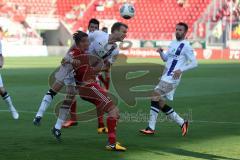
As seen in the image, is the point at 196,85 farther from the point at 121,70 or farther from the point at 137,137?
the point at 137,137

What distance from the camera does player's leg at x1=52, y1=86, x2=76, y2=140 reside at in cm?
1064

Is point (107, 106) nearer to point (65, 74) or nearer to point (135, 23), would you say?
point (65, 74)

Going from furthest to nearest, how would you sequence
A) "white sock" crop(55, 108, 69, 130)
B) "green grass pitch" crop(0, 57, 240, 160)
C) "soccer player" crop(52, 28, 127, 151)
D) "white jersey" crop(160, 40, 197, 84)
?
"white jersey" crop(160, 40, 197, 84) < "white sock" crop(55, 108, 69, 130) < "soccer player" crop(52, 28, 127, 151) < "green grass pitch" crop(0, 57, 240, 160)

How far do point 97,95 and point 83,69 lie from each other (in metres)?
0.55

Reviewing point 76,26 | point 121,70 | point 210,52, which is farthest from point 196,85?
point 76,26

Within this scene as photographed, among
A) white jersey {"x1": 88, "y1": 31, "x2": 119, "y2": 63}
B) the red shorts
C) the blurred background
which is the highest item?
white jersey {"x1": 88, "y1": 31, "x2": 119, "y2": 63}

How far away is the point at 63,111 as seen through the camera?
35.9ft

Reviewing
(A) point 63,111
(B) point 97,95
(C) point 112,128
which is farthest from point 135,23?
(C) point 112,128

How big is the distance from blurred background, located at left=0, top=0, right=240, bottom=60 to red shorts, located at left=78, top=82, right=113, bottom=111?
4248cm

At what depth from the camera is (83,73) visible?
10430mm

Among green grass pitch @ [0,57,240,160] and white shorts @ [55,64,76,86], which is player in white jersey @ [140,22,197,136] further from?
white shorts @ [55,64,76,86]

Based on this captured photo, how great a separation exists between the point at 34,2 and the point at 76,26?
17.5 ft

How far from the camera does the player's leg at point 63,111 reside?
34.9 ft

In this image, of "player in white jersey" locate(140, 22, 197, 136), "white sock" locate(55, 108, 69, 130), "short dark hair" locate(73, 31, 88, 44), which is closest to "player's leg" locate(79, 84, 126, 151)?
"white sock" locate(55, 108, 69, 130)
